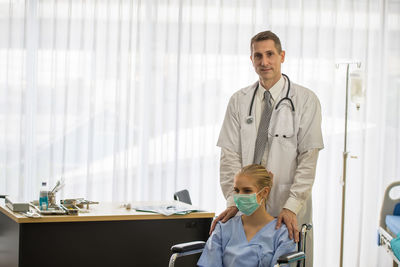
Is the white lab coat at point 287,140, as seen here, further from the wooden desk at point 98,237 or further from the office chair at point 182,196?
the office chair at point 182,196

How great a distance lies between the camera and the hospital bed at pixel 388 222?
3.85 m

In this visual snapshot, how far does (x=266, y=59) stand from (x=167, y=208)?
4.17 feet

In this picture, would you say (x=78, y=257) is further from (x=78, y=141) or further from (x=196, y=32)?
(x=196, y=32)

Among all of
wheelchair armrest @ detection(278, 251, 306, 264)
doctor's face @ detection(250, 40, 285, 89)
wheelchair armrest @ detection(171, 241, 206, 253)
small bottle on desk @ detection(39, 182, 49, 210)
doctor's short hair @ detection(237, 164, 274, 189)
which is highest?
doctor's face @ detection(250, 40, 285, 89)

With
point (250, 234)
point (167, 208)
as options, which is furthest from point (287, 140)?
point (167, 208)

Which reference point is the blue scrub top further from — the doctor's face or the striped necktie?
the doctor's face

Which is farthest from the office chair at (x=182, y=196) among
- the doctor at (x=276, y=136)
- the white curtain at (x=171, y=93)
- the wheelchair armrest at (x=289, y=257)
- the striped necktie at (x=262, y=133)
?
the wheelchair armrest at (x=289, y=257)

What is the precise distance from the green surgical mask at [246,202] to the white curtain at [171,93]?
2.33m

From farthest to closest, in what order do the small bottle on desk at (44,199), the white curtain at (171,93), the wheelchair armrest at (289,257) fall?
the white curtain at (171,93) → the small bottle on desk at (44,199) → the wheelchair armrest at (289,257)

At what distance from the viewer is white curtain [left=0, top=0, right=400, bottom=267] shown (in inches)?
184

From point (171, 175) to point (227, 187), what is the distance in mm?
2221

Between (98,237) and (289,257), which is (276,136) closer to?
(289,257)

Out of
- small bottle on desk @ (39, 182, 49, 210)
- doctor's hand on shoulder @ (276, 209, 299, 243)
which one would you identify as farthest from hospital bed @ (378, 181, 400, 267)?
small bottle on desk @ (39, 182, 49, 210)

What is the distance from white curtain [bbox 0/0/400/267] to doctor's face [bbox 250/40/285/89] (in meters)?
2.25
